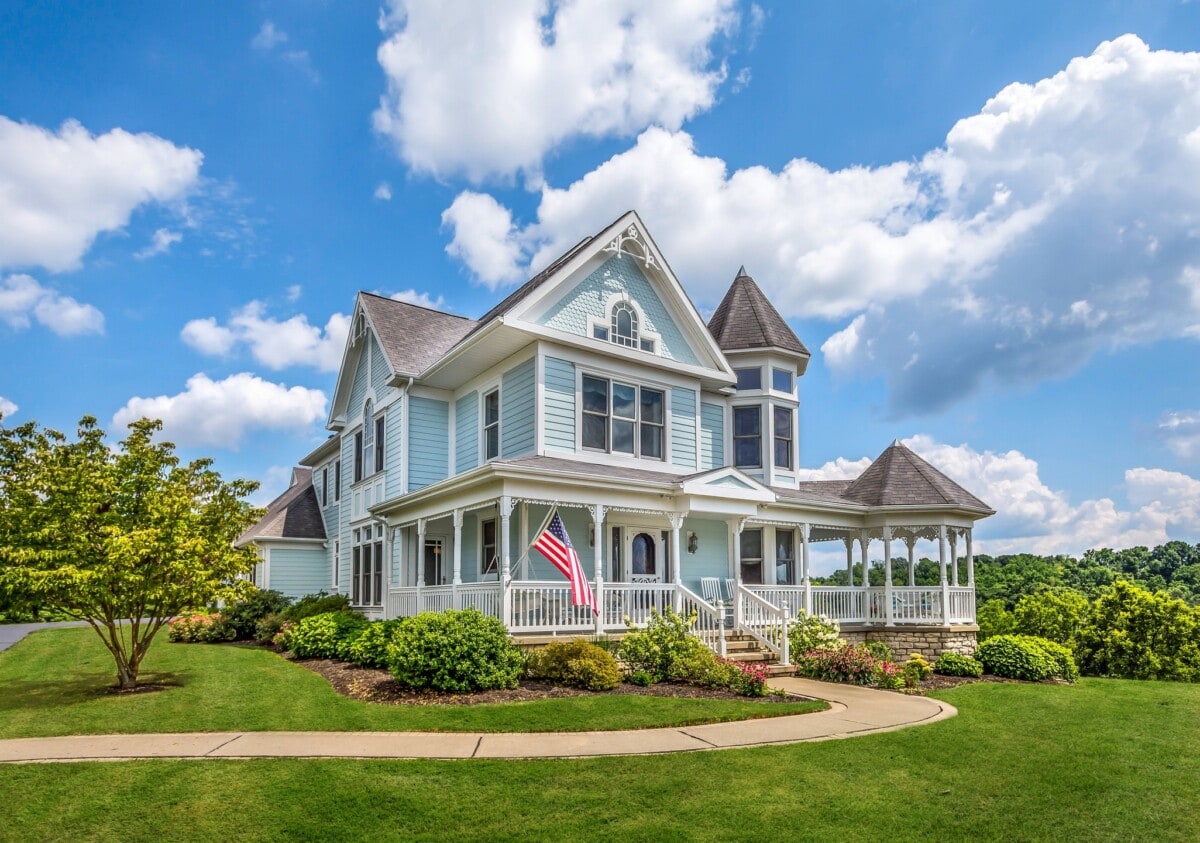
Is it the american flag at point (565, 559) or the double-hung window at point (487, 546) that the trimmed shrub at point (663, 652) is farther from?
the double-hung window at point (487, 546)

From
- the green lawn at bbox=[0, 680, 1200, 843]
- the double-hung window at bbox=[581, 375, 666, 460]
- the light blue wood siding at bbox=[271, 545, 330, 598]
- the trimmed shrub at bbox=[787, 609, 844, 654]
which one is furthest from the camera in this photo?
the light blue wood siding at bbox=[271, 545, 330, 598]

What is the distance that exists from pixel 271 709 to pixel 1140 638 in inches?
806

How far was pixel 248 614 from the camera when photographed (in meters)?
24.7

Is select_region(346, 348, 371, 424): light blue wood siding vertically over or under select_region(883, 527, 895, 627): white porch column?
over

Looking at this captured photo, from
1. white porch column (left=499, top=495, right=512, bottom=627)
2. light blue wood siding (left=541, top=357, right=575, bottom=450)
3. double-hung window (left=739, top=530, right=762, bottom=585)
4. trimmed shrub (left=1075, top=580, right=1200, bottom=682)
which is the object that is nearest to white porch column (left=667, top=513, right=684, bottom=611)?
light blue wood siding (left=541, top=357, right=575, bottom=450)

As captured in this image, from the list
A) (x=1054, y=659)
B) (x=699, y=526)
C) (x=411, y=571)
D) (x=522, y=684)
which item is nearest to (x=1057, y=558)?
(x=1054, y=659)

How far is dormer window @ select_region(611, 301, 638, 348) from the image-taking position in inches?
780

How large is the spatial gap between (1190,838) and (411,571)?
1733 cm

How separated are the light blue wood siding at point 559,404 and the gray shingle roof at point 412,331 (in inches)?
180

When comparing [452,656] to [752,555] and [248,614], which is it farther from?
[248,614]

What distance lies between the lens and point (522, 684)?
1334cm

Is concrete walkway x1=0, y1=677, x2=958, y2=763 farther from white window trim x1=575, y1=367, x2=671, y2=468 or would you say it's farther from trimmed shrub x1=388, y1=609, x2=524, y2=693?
white window trim x1=575, y1=367, x2=671, y2=468

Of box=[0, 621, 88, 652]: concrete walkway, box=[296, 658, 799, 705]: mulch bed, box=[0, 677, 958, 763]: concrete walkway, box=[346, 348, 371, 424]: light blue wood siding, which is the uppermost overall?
box=[346, 348, 371, 424]: light blue wood siding

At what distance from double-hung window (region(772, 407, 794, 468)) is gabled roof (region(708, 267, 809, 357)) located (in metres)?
1.75
